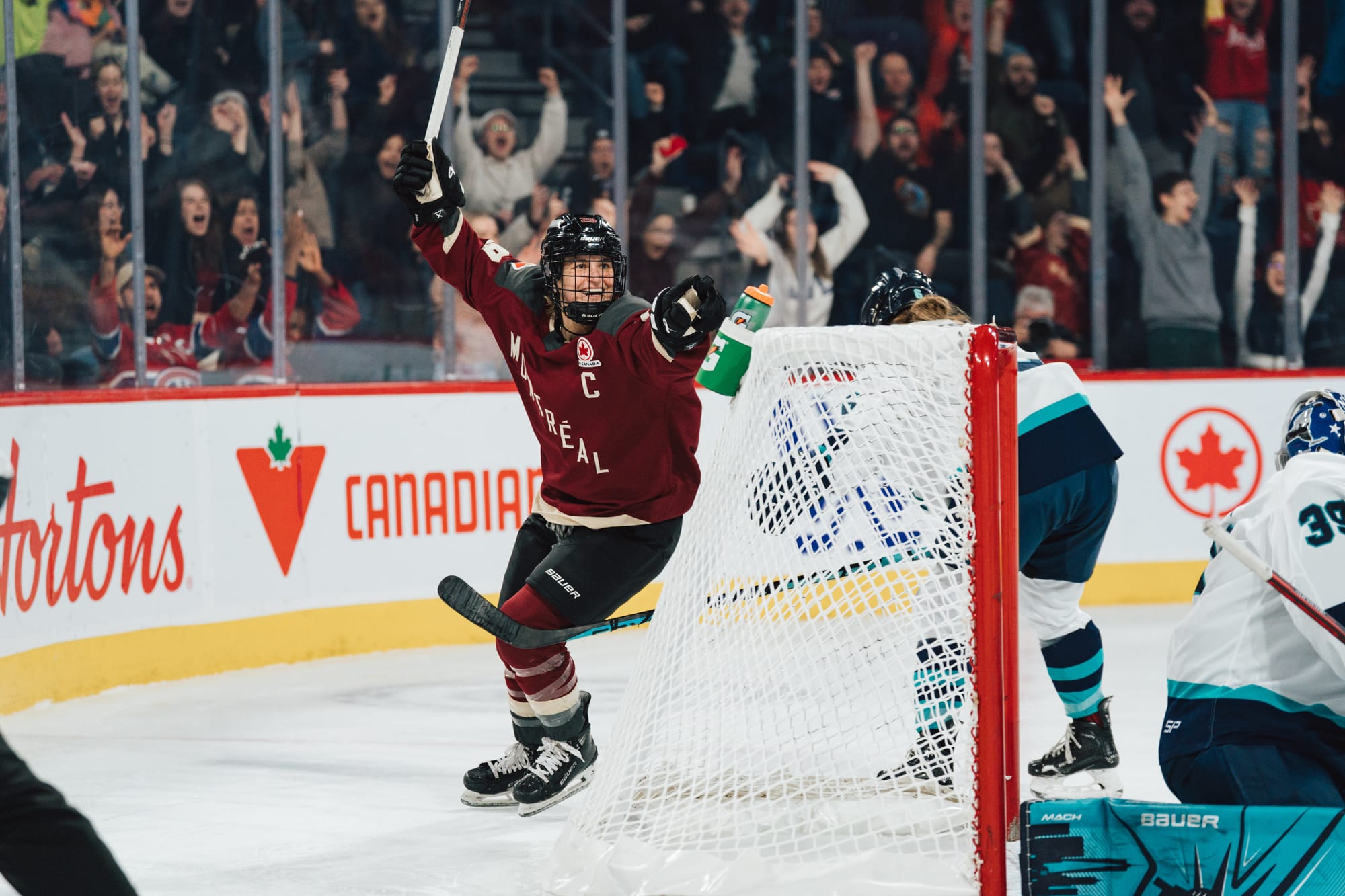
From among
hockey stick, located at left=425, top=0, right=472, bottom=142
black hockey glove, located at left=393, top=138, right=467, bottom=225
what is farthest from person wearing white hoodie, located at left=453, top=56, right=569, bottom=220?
hockey stick, located at left=425, top=0, right=472, bottom=142

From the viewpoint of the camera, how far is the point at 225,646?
4938 millimetres

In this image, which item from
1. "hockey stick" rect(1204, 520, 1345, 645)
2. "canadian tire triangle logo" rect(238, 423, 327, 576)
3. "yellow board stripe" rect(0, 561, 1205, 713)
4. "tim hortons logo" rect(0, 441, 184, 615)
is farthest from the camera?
"canadian tire triangle logo" rect(238, 423, 327, 576)

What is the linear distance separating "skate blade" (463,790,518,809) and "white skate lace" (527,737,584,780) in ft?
0.26

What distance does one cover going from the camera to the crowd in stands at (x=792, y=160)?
18.7ft

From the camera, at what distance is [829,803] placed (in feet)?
8.89

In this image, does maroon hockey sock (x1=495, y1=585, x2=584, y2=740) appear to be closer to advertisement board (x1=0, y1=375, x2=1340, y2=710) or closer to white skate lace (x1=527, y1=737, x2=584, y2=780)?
white skate lace (x1=527, y1=737, x2=584, y2=780)

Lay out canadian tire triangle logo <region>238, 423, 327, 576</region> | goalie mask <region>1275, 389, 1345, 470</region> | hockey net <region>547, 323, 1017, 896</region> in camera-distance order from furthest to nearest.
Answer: canadian tire triangle logo <region>238, 423, 327, 576</region>, hockey net <region>547, 323, 1017, 896</region>, goalie mask <region>1275, 389, 1345, 470</region>

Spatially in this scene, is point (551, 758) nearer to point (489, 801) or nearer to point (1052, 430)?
point (489, 801)

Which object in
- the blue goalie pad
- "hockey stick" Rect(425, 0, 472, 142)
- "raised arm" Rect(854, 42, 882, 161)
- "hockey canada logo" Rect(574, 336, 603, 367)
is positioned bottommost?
the blue goalie pad

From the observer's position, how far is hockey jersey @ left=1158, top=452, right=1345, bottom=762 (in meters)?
2.05

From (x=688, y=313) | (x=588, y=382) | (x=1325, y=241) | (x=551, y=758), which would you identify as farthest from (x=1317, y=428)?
(x=1325, y=241)

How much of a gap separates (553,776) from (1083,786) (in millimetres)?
1082

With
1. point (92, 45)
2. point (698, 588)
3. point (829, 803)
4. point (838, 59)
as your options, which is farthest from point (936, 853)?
point (838, 59)

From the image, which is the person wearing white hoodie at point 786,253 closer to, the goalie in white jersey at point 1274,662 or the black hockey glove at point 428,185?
the black hockey glove at point 428,185
